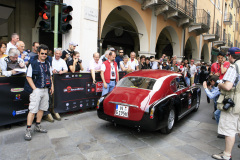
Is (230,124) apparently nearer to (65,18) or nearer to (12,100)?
(12,100)

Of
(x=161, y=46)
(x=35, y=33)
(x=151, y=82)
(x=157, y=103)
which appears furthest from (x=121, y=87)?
(x=161, y=46)

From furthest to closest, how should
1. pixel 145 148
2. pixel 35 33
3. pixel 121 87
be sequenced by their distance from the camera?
pixel 35 33
pixel 121 87
pixel 145 148

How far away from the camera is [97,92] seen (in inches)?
244

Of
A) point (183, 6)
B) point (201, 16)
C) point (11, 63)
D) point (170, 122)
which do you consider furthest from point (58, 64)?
point (201, 16)

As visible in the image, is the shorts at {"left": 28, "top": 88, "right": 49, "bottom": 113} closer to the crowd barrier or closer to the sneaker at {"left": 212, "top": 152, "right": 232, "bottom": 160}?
the crowd barrier

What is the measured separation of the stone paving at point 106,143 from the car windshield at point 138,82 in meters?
1.06

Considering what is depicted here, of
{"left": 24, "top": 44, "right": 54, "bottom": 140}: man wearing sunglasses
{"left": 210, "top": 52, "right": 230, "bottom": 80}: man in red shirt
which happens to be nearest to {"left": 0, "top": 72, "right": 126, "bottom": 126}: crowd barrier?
{"left": 24, "top": 44, "right": 54, "bottom": 140}: man wearing sunglasses

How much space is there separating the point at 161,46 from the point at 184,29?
4561 mm

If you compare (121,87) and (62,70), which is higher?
(62,70)

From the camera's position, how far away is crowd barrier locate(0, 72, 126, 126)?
13.6 feet

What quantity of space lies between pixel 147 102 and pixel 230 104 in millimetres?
1495

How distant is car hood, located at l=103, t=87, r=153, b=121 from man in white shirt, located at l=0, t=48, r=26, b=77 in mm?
2168

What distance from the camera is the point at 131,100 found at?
13.1 ft

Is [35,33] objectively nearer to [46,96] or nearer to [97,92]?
[97,92]
